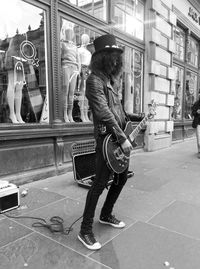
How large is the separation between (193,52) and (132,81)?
16.6 ft

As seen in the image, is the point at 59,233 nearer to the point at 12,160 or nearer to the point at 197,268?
the point at 197,268

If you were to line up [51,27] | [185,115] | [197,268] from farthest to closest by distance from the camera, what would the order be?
[185,115] → [51,27] → [197,268]

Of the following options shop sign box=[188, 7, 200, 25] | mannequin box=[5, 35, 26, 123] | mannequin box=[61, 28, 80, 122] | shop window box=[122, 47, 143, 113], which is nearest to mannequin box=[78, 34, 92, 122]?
mannequin box=[61, 28, 80, 122]

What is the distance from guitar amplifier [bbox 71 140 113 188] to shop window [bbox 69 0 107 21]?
3.06 meters

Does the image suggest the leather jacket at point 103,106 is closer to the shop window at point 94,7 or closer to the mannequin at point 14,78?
the mannequin at point 14,78

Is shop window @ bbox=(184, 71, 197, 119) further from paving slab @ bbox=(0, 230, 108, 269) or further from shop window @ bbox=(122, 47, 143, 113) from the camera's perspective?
paving slab @ bbox=(0, 230, 108, 269)

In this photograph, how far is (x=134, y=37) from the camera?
23.9ft

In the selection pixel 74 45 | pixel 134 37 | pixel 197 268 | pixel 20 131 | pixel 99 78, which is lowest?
pixel 197 268

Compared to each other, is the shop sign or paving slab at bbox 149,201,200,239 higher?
the shop sign

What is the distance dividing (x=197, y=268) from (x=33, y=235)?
160 cm

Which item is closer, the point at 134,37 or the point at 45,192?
the point at 45,192

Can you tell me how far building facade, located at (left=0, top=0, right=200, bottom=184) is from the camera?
4565 mm

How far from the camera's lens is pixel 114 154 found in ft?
8.12

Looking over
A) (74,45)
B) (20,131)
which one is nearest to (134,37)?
(74,45)
